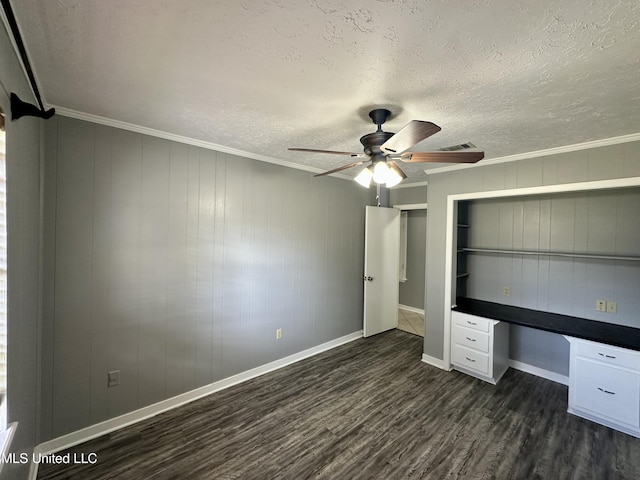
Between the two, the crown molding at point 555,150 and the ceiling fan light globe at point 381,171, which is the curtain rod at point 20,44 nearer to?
the ceiling fan light globe at point 381,171

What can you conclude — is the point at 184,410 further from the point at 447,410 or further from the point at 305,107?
the point at 305,107

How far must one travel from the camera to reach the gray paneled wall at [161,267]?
2072 millimetres

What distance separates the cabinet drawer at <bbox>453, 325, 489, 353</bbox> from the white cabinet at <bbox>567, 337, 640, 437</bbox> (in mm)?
719

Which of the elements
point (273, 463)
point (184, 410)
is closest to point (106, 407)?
point (184, 410)

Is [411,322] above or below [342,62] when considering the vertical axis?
below

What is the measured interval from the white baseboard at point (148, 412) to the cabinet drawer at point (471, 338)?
1.88 meters

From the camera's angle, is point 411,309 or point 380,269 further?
point 411,309

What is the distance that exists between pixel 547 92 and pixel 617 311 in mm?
2569

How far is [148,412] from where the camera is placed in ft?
8.01

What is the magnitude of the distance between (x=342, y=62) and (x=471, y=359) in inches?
131

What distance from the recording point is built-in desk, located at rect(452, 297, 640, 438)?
229cm

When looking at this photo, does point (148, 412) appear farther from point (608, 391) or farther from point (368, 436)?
point (608, 391)

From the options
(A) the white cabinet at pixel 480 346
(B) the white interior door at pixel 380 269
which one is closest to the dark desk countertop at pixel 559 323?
(A) the white cabinet at pixel 480 346

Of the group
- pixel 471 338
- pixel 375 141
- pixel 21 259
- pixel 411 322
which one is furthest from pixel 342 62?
pixel 411 322
